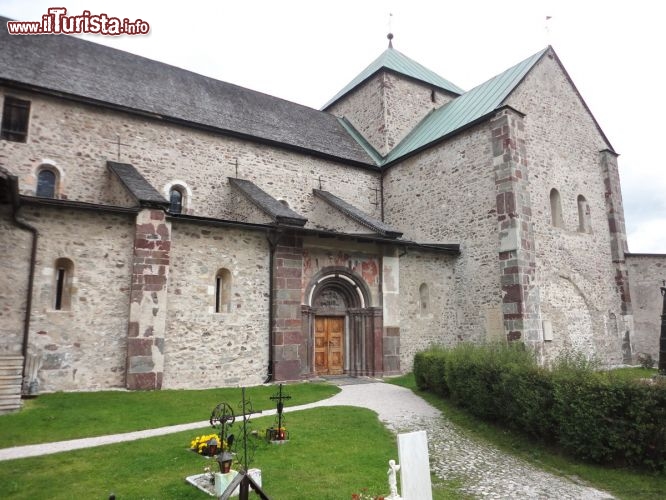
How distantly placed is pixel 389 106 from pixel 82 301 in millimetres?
17710

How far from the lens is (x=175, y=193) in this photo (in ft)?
53.6

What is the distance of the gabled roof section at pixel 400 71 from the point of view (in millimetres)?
24703

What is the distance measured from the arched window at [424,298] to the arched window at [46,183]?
12835mm

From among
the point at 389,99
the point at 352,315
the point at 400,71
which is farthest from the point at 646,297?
the point at 400,71

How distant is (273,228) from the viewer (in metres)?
14.0

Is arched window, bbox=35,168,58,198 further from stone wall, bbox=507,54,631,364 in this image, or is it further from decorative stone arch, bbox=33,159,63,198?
stone wall, bbox=507,54,631,364

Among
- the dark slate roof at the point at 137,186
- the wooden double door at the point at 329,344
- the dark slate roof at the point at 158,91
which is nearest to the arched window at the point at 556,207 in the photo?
the dark slate roof at the point at 158,91

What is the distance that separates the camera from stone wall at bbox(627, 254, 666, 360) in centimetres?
1981

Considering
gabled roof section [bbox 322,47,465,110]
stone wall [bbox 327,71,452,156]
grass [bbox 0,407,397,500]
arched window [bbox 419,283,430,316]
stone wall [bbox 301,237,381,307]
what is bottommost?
grass [bbox 0,407,397,500]

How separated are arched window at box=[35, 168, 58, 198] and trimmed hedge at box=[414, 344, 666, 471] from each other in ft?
42.8

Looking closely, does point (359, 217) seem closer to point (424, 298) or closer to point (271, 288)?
point (424, 298)

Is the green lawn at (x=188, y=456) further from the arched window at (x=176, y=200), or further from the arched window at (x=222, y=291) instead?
the arched window at (x=176, y=200)

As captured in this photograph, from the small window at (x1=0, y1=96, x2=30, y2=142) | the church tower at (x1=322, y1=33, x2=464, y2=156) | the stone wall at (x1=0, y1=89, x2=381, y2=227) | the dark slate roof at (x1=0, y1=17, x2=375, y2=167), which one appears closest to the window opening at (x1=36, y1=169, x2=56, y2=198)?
the stone wall at (x1=0, y1=89, x2=381, y2=227)

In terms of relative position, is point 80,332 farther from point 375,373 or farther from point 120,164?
point 375,373
